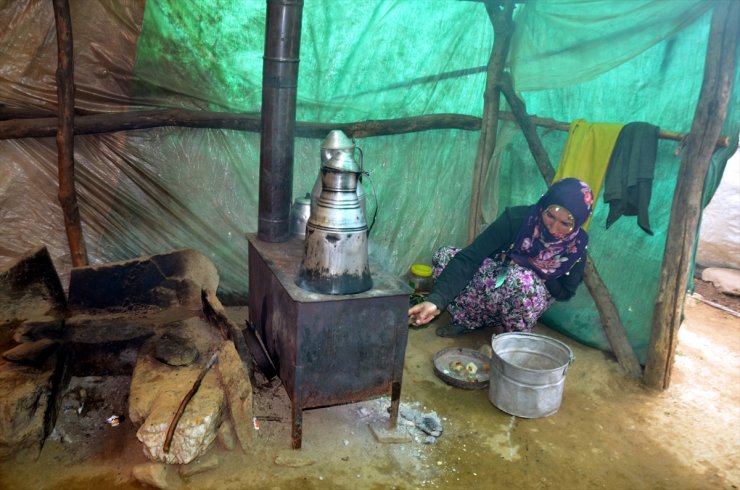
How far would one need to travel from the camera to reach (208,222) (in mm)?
4172

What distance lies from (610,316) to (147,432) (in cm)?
325

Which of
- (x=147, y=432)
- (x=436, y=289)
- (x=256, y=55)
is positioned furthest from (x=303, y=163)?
(x=147, y=432)

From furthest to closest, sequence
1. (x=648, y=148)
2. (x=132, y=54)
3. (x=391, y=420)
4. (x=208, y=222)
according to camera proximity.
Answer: (x=208, y=222) → (x=132, y=54) → (x=648, y=148) → (x=391, y=420)

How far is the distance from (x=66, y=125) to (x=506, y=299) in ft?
10.7

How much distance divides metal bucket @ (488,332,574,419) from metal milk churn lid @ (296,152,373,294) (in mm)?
1268

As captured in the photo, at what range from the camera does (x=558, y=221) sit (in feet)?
11.5

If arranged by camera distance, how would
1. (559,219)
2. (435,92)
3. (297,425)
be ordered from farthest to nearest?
1. (435,92)
2. (559,219)
3. (297,425)

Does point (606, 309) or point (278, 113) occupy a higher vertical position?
point (278, 113)

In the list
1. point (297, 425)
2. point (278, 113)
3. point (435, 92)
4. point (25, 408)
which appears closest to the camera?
point (25, 408)

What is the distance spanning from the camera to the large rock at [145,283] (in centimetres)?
319

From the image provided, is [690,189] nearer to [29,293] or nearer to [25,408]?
[25,408]

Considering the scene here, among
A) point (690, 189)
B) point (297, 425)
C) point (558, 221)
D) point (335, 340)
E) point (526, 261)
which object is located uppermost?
point (690, 189)

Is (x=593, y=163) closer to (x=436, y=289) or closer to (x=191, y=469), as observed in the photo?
(x=436, y=289)

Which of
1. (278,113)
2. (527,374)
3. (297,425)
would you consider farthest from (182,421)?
(527,374)
